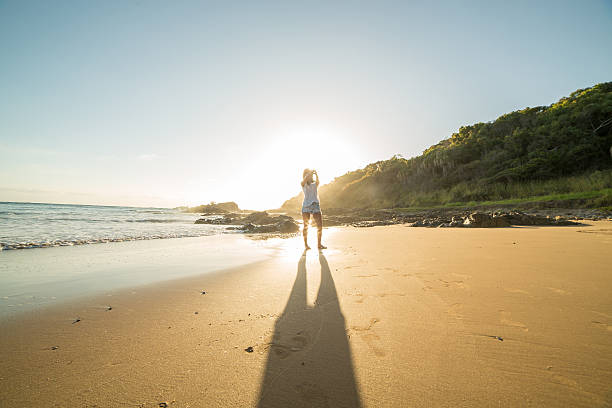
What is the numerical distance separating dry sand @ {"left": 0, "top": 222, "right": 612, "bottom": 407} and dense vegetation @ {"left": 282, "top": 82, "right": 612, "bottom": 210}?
15312 mm

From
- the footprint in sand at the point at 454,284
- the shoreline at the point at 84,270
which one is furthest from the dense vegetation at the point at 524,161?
the shoreline at the point at 84,270

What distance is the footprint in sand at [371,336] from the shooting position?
1.43 meters

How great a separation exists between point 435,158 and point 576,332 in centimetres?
3169

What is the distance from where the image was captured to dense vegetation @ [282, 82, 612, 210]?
59.1ft

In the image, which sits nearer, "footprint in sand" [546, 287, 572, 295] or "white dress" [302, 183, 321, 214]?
"footprint in sand" [546, 287, 572, 295]

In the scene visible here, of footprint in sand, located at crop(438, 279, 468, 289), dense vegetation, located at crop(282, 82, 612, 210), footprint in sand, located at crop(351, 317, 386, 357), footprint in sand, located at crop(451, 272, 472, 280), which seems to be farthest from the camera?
dense vegetation, located at crop(282, 82, 612, 210)

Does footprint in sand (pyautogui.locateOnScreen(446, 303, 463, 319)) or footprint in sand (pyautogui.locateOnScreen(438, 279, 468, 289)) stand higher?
footprint in sand (pyautogui.locateOnScreen(438, 279, 468, 289))

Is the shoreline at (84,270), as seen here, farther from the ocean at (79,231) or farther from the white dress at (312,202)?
the white dress at (312,202)

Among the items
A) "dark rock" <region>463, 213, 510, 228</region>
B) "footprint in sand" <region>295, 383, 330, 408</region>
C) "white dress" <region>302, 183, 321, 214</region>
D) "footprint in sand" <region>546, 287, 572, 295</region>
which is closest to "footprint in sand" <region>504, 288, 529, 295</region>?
"footprint in sand" <region>546, 287, 572, 295</region>

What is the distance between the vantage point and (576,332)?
5.02 feet

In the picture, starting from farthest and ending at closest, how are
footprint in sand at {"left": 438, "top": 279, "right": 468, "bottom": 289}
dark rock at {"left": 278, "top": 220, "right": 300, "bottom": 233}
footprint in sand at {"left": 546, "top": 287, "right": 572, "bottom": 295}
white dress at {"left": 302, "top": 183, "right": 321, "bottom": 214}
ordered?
dark rock at {"left": 278, "top": 220, "right": 300, "bottom": 233} → white dress at {"left": 302, "top": 183, "right": 321, "bottom": 214} → footprint in sand at {"left": 438, "top": 279, "right": 468, "bottom": 289} → footprint in sand at {"left": 546, "top": 287, "right": 572, "bottom": 295}

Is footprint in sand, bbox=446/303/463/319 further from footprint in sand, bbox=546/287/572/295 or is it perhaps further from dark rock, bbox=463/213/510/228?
dark rock, bbox=463/213/510/228

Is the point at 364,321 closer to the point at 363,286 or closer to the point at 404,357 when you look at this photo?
the point at 404,357

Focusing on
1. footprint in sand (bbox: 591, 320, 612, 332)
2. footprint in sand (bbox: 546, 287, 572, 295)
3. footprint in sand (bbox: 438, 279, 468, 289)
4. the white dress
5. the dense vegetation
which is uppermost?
the dense vegetation
